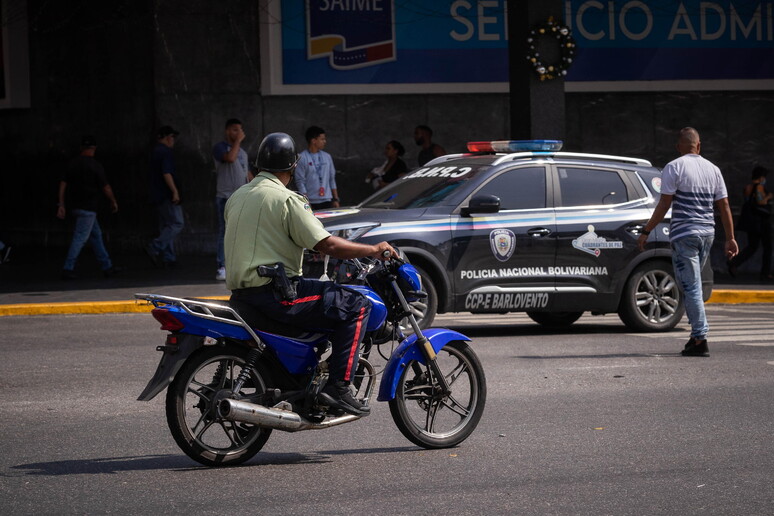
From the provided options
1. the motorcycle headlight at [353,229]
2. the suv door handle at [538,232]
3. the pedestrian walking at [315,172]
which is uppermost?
the pedestrian walking at [315,172]

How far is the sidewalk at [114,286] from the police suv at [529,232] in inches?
134

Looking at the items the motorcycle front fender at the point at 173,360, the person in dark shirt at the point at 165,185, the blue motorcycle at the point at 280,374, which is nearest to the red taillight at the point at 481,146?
the person in dark shirt at the point at 165,185

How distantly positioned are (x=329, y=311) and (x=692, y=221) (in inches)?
200

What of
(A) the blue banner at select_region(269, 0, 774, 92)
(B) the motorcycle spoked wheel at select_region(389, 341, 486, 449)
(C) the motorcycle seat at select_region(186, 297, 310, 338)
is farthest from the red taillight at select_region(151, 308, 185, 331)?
(A) the blue banner at select_region(269, 0, 774, 92)

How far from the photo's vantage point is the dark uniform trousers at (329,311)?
6555 mm

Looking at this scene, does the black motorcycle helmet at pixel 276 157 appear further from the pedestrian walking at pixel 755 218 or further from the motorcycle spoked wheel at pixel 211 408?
the pedestrian walking at pixel 755 218

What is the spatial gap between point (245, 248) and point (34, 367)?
4.17 meters

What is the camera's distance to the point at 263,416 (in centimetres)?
645

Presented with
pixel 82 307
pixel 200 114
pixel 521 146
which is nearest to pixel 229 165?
pixel 82 307

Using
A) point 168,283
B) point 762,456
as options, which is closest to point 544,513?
point 762,456

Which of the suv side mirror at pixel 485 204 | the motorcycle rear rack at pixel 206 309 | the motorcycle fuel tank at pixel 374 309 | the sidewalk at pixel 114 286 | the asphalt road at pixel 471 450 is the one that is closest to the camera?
the asphalt road at pixel 471 450

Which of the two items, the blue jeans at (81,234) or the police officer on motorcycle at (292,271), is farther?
the blue jeans at (81,234)

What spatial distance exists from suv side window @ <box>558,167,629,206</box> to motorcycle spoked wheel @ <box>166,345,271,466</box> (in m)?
6.39

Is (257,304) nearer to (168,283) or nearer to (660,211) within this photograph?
(660,211)
